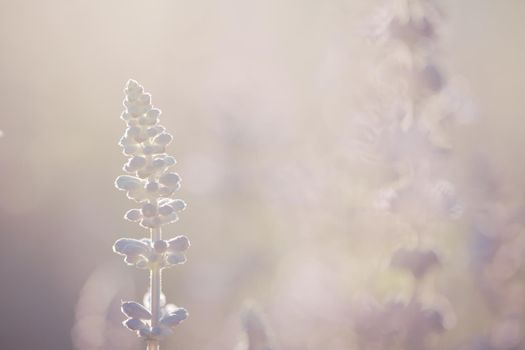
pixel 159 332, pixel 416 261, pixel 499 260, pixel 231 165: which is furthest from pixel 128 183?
pixel 231 165

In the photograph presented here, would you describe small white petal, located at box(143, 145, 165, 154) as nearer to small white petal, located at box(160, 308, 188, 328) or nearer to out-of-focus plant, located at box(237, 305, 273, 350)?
small white petal, located at box(160, 308, 188, 328)

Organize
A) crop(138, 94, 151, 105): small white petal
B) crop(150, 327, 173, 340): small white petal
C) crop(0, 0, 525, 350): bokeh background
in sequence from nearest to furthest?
crop(150, 327, 173, 340): small white petal → crop(138, 94, 151, 105): small white petal → crop(0, 0, 525, 350): bokeh background

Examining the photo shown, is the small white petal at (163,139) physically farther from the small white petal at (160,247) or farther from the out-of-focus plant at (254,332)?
the out-of-focus plant at (254,332)

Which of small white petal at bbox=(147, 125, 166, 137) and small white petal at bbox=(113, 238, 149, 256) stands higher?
small white petal at bbox=(147, 125, 166, 137)

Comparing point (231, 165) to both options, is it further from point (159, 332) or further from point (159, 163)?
point (159, 332)

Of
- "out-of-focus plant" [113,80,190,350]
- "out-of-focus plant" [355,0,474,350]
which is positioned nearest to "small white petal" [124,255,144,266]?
"out-of-focus plant" [113,80,190,350]

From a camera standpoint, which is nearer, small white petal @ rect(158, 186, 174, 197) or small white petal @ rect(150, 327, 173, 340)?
small white petal @ rect(150, 327, 173, 340)
